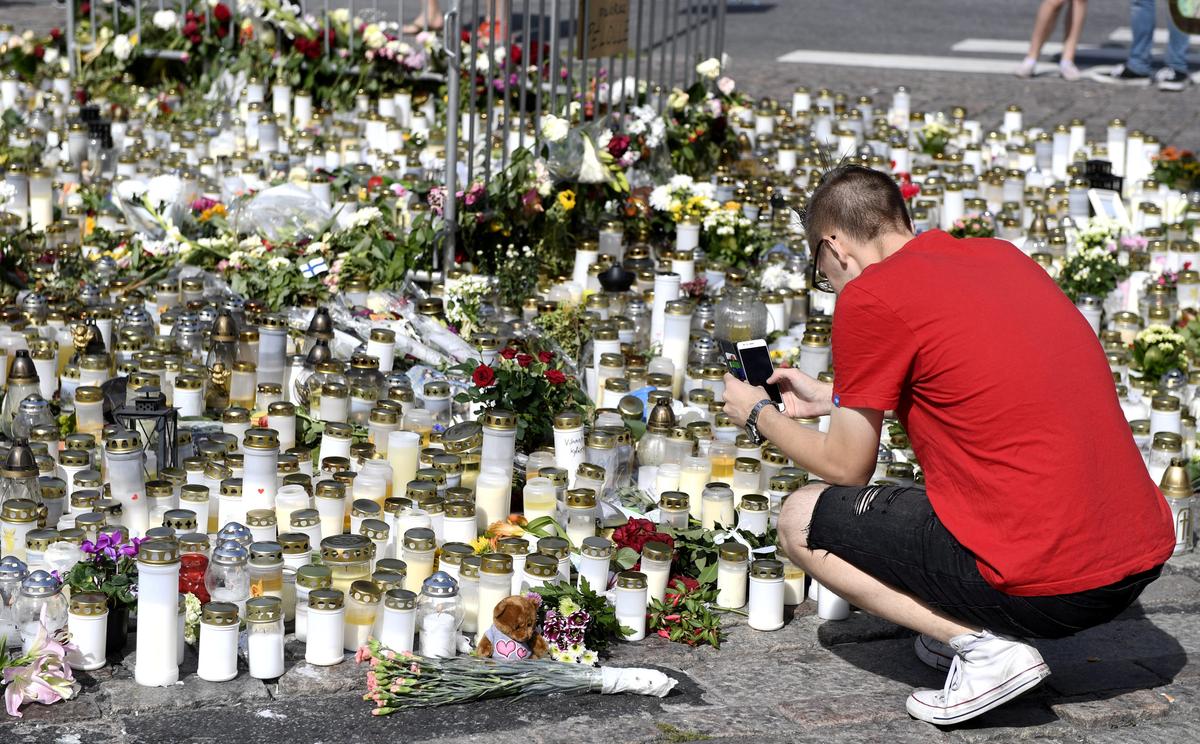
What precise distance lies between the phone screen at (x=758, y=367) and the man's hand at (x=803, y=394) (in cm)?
2

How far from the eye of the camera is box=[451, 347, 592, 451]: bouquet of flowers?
4.42 m

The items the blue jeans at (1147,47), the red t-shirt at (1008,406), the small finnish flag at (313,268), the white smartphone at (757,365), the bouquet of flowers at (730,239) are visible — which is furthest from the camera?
the blue jeans at (1147,47)

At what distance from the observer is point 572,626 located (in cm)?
345

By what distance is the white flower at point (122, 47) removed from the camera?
9000 mm

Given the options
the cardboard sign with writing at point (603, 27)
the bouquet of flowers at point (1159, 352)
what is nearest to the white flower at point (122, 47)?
the cardboard sign with writing at point (603, 27)

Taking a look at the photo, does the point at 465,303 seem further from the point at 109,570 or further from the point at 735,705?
the point at 735,705

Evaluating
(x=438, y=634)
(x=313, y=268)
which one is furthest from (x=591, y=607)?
(x=313, y=268)

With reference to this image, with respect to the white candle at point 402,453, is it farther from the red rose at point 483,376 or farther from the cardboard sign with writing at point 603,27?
the cardboard sign with writing at point 603,27

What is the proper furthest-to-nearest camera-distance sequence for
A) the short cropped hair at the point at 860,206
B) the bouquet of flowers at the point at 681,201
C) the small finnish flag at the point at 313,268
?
the bouquet of flowers at the point at 681,201, the small finnish flag at the point at 313,268, the short cropped hair at the point at 860,206

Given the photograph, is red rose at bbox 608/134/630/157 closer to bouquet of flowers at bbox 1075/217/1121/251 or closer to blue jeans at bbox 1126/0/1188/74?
bouquet of flowers at bbox 1075/217/1121/251

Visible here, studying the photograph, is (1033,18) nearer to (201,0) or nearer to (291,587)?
(201,0)

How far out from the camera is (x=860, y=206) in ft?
11.1

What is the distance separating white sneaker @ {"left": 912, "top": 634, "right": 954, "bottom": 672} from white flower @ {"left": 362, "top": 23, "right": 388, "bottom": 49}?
20.1 ft

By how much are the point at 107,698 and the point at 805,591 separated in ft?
5.57
